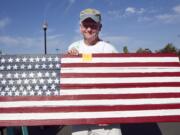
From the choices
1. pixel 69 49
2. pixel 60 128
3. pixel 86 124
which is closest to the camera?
pixel 86 124

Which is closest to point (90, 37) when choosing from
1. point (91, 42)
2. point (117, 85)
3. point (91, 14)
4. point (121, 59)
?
point (91, 42)

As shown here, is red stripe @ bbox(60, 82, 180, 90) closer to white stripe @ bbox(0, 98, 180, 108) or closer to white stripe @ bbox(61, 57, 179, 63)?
white stripe @ bbox(0, 98, 180, 108)

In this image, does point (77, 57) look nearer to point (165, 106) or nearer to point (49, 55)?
point (49, 55)

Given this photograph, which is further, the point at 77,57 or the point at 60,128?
the point at 60,128

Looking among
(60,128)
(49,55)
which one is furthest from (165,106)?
(60,128)

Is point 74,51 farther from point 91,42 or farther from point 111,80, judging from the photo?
point 111,80

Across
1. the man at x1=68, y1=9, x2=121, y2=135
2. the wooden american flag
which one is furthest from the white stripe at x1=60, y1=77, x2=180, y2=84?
the man at x1=68, y1=9, x2=121, y2=135

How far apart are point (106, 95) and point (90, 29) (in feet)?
2.67

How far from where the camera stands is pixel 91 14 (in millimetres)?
4062

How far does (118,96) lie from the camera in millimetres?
4184

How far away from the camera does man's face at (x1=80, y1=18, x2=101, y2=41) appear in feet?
13.5

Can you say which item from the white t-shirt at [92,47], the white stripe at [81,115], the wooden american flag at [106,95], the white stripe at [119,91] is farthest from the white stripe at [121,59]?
the white stripe at [81,115]

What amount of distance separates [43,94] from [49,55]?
573 mm

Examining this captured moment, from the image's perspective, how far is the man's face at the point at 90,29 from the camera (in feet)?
13.5
